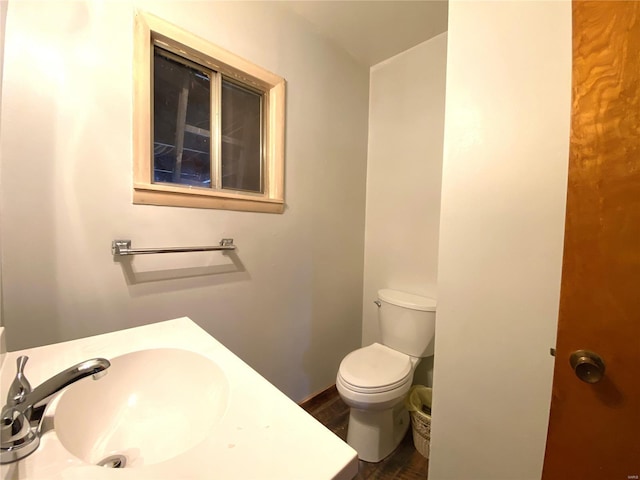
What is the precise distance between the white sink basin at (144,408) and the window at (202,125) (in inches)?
26.8

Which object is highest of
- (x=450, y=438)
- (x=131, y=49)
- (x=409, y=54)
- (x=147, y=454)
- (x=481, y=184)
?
(x=409, y=54)

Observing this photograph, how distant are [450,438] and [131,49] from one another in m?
2.02

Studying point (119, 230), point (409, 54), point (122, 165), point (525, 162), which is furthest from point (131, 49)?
point (409, 54)

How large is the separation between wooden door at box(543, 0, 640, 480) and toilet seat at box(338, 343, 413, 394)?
2.39 feet

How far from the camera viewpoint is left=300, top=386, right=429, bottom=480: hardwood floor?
49.8 inches

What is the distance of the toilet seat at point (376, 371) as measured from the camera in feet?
4.03

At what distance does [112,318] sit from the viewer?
997 millimetres

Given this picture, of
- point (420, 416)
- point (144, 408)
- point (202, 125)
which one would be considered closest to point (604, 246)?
point (144, 408)

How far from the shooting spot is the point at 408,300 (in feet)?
5.24

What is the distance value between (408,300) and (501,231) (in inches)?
34.2

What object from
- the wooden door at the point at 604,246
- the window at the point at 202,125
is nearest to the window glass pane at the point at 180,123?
the window at the point at 202,125

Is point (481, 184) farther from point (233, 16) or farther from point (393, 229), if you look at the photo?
point (233, 16)

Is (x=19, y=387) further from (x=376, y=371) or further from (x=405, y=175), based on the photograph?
(x=405, y=175)

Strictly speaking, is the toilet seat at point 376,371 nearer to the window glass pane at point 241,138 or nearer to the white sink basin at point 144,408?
the white sink basin at point 144,408
